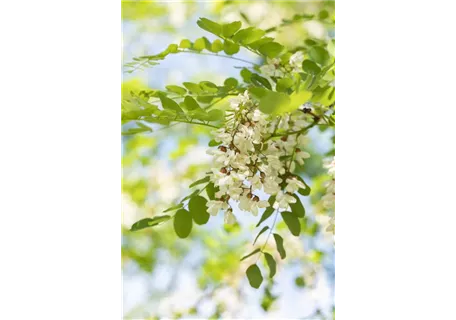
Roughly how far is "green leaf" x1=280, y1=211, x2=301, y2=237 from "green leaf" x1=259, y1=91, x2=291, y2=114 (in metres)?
0.30

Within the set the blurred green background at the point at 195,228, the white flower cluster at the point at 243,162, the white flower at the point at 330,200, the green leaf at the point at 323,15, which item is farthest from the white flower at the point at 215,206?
the blurred green background at the point at 195,228

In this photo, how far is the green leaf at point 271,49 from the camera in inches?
26.3

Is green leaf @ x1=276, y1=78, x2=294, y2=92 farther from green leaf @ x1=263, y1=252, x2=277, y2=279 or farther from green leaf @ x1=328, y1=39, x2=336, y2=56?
green leaf @ x1=263, y1=252, x2=277, y2=279

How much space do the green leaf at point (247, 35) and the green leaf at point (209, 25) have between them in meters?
0.02

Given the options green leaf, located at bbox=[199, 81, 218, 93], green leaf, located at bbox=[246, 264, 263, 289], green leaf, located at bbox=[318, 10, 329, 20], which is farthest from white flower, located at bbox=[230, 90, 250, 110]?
green leaf, located at bbox=[318, 10, 329, 20]

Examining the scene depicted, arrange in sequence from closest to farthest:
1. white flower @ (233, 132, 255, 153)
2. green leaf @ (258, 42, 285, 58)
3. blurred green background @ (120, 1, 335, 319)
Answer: white flower @ (233, 132, 255, 153), green leaf @ (258, 42, 285, 58), blurred green background @ (120, 1, 335, 319)

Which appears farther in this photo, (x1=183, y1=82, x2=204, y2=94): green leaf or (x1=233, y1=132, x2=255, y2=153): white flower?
(x1=183, y1=82, x2=204, y2=94): green leaf

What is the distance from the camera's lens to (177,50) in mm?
670

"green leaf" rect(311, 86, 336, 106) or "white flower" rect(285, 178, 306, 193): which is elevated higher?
"green leaf" rect(311, 86, 336, 106)

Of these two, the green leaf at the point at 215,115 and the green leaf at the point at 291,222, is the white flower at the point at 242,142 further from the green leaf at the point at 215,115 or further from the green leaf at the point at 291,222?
the green leaf at the point at 291,222

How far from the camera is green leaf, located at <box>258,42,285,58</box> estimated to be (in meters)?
0.67

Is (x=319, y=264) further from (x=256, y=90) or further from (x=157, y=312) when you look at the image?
(x=256, y=90)
